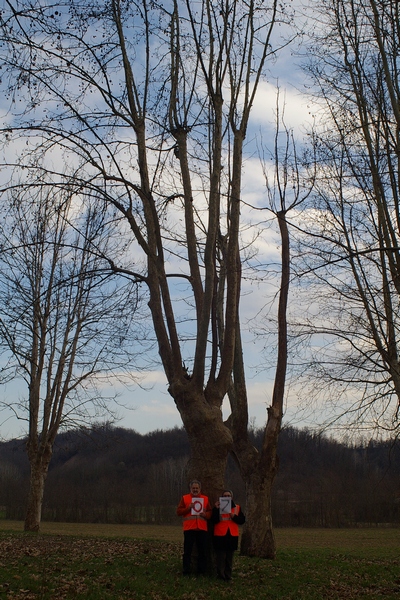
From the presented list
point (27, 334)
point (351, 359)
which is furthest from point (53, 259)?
point (351, 359)

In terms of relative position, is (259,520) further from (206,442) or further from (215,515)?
(206,442)

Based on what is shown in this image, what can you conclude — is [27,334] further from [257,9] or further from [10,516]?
[10,516]

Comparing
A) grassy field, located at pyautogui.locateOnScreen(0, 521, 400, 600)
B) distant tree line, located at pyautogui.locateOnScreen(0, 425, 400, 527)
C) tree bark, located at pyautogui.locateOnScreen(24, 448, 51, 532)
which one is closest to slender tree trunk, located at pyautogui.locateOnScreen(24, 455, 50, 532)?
tree bark, located at pyautogui.locateOnScreen(24, 448, 51, 532)

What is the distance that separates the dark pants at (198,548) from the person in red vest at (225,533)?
0.19m

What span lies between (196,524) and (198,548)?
1.24 ft

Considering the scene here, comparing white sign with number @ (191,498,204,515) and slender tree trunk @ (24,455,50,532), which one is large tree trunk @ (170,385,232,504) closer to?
white sign with number @ (191,498,204,515)

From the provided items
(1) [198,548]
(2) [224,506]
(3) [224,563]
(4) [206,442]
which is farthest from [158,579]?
(4) [206,442]

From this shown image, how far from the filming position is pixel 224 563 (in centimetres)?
861

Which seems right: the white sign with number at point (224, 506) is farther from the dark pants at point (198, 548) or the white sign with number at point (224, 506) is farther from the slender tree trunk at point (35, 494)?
the slender tree trunk at point (35, 494)

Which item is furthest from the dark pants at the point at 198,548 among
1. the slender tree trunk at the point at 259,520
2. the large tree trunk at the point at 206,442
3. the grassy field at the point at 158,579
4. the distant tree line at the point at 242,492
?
the distant tree line at the point at 242,492

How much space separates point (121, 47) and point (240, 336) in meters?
7.35

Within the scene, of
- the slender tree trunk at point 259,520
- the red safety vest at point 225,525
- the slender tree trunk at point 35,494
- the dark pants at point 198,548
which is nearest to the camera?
the dark pants at point 198,548

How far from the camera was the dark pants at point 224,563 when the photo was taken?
857cm

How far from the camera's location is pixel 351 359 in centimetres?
1412
